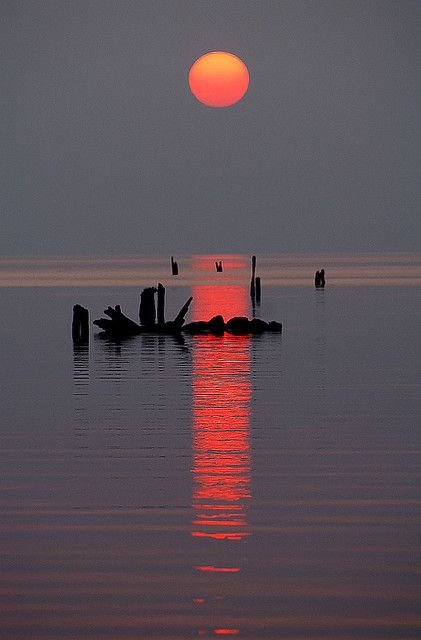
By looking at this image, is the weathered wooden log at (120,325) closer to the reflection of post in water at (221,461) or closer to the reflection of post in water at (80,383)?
the reflection of post in water at (80,383)

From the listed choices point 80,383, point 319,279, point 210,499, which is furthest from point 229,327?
point 319,279

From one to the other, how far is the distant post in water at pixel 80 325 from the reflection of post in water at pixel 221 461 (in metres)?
3.87

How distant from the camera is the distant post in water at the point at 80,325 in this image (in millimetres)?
40906

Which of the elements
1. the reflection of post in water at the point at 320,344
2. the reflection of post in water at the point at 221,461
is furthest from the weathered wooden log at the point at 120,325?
the reflection of post in water at the point at 320,344

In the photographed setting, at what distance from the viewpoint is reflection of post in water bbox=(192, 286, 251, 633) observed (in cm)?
1272

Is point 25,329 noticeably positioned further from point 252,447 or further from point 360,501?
point 360,501

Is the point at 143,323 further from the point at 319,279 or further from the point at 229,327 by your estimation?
the point at 319,279

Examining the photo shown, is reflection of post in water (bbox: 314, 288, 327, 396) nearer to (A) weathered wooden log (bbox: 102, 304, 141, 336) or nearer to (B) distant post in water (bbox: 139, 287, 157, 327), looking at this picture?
(B) distant post in water (bbox: 139, 287, 157, 327)

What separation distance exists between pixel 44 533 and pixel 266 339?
29822mm

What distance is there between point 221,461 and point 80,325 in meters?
23.1

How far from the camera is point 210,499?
1566cm

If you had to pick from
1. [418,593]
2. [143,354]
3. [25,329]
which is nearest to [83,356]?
[143,354]

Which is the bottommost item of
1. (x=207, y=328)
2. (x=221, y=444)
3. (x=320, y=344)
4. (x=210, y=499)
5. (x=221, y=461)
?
(x=210, y=499)

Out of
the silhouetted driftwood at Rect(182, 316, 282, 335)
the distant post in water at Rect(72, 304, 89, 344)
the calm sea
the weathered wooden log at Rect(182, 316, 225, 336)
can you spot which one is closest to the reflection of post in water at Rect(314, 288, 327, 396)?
the calm sea
